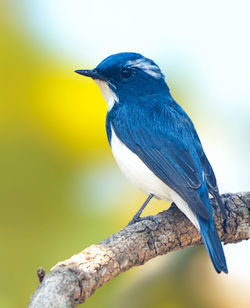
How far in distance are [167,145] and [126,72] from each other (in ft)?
2.95

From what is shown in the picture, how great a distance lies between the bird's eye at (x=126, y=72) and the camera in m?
5.73

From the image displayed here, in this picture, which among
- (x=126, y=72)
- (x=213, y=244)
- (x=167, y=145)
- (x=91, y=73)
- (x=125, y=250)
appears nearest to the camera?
(x=125, y=250)

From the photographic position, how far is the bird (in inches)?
192

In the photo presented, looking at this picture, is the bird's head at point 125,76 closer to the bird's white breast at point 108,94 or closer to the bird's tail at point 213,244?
the bird's white breast at point 108,94

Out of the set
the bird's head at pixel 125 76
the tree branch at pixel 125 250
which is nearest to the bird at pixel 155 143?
the bird's head at pixel 125 76

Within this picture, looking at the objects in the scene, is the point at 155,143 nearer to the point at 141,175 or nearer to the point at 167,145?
the point at 167,145

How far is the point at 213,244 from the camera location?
15.2 ft

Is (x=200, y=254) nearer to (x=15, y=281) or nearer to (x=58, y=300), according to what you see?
(x=15, y=281)

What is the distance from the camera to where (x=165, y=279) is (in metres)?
5.38

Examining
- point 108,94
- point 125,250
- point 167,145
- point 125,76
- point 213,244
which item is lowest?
point 213,244

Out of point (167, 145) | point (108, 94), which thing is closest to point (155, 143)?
point (167, 145)

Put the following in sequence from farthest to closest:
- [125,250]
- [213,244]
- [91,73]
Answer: [91,73], [213,244], [125,250]

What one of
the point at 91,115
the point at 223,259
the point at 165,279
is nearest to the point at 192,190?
the point at 223,259

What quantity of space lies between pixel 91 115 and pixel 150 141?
1.39m
